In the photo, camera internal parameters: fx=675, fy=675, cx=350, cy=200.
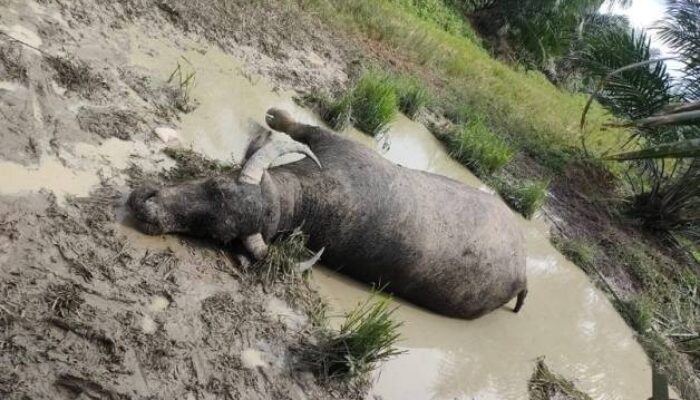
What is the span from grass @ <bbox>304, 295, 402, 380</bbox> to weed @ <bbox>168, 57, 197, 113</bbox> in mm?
2266

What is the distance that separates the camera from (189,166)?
4.62 m

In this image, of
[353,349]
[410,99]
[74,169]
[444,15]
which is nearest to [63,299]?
[74,169]

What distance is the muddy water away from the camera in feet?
15.2

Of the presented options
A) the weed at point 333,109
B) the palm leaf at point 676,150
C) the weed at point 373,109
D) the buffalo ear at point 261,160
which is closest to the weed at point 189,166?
the buffalo ear at point 261,160

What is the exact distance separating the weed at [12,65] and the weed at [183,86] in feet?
3.83

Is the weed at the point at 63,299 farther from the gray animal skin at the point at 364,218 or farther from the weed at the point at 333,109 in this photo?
the weed at the point at 333,109

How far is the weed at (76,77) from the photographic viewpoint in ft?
14.8

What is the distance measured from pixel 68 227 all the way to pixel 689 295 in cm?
774

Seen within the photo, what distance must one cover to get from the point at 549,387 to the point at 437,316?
3.27 feet

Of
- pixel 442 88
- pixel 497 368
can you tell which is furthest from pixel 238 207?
pixel 442 88

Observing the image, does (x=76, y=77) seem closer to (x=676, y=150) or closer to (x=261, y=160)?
(x=261, y=160)

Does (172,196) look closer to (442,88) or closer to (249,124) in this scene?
(249,124)

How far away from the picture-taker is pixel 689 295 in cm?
855

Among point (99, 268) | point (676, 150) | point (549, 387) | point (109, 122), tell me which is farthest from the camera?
point (549, 387)
